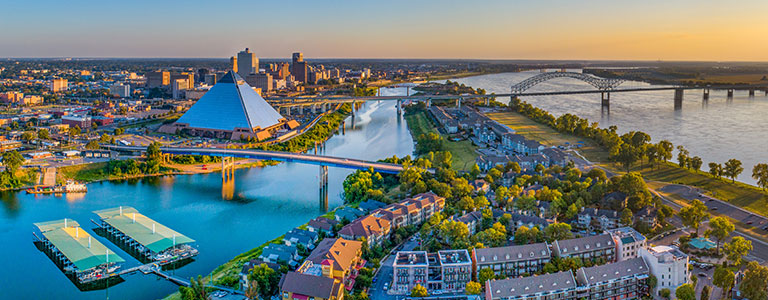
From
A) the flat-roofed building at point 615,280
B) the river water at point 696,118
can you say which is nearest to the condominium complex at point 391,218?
the flat-roofed building at point 615,280

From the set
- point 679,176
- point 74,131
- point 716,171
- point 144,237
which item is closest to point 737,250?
point 716,171

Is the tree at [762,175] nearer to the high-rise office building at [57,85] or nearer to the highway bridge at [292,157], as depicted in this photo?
the highway bridge at [292,157]

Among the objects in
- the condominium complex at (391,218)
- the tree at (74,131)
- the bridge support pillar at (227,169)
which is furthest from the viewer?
the tree at (74,131)

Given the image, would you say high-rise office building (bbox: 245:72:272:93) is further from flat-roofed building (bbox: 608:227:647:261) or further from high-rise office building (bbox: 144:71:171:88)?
flat-roofed building (bbox: 608:227:647:261)

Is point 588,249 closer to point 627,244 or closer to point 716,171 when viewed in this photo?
point 627,244

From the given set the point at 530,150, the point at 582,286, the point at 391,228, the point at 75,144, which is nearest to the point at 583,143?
the point at 530,150

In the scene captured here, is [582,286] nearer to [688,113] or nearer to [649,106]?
[688,113]
